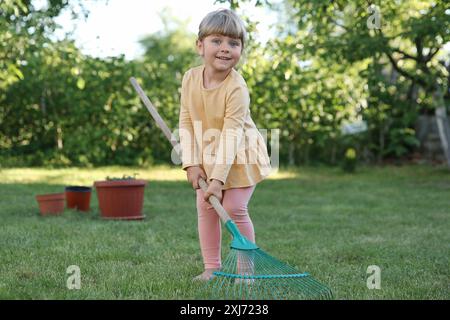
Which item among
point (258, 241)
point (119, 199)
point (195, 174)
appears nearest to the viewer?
point (195, 174)

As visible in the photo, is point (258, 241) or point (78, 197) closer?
point (258, 241)

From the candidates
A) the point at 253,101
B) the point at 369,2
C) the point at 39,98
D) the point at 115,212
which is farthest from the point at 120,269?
the point at 39,98

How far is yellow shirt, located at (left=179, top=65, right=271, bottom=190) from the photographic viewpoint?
110 inches

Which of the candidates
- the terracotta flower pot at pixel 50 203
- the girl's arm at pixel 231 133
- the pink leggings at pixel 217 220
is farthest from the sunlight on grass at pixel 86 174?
the girl's arm at pixel 231 133

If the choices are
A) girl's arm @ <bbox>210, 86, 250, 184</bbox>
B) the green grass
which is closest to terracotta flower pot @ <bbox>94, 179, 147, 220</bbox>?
the green grass

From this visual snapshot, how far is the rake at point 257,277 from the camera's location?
2518mm

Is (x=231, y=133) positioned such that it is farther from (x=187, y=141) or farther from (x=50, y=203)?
(x=50, y=203)

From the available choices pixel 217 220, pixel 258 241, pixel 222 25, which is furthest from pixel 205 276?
pixel 258 241

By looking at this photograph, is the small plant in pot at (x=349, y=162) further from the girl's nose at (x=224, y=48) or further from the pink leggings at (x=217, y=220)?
the girl's nose at (x=224, y=48)

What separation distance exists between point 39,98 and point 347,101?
4.82 meters

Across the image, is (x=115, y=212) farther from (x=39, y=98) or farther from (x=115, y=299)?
(x=39, y=98)

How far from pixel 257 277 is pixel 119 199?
105 inches

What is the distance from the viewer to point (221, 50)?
2791 mm
